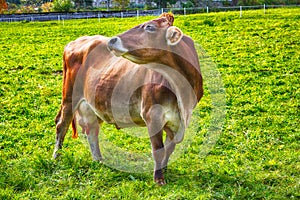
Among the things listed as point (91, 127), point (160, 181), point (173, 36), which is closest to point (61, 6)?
point (91, 127)

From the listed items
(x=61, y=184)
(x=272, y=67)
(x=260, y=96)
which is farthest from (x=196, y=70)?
(x=272, y=67)

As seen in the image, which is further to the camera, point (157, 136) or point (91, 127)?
point (91, 127)

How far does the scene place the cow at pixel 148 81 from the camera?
5789 millimetres

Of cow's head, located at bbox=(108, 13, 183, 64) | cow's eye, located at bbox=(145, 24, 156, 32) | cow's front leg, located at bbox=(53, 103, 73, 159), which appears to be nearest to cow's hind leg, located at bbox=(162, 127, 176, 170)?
cow's head, located at bbox=(108, 13, 183, 64)

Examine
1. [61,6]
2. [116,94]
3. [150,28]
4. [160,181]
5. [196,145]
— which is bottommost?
[196,145]

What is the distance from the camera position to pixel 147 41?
18.9 ft

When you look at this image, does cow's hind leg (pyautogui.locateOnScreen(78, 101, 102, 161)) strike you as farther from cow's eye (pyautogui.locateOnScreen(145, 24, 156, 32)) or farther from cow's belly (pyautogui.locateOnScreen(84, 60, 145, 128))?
cow's eye (pyautogui.locateOnScreen(145, 24, 156, 32))

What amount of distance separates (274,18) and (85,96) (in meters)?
21.2

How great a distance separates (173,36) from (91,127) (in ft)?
8.13

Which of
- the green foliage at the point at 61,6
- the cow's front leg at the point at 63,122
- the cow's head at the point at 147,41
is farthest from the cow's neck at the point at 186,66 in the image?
the green foliage at the point at 61,6

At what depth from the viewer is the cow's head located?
18.1 feet

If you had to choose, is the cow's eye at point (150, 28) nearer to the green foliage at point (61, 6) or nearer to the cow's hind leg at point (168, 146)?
the cow's hind leg at point (168, 146)

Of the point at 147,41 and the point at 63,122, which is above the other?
the point at 147,41

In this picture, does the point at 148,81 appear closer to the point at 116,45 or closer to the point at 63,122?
the point at 116,45
